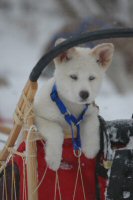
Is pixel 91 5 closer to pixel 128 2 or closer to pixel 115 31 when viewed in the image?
pixel 128 2

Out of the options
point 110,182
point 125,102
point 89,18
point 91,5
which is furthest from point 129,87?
point 110,182

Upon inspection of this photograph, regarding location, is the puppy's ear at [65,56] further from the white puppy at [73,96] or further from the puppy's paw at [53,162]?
the puppy's paw at [53,162]

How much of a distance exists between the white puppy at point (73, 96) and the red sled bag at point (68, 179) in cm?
5

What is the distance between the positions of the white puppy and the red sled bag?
0.05 metres

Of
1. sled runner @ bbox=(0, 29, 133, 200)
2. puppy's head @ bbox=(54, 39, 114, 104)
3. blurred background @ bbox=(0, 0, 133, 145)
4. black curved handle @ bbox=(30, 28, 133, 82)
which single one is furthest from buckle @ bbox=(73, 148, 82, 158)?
blurred background @ bbox=(0, 0, 133, 145)

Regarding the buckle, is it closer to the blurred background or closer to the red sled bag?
the red sled bag

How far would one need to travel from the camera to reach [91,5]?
18.0 ft

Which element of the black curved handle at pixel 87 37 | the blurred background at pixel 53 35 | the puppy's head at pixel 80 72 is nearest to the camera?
the black curved handle at pixel 87 37

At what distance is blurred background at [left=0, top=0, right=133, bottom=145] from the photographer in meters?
3.80

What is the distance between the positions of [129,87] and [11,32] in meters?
2.30

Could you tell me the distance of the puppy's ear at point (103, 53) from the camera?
3.00 feet

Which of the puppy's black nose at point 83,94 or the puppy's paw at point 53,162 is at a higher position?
the puppy's black nose at point 83,94

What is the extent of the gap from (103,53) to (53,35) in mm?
4236

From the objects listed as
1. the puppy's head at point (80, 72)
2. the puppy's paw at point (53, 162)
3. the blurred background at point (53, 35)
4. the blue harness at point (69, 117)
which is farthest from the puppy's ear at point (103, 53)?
the blurred background at point (53, 35)
